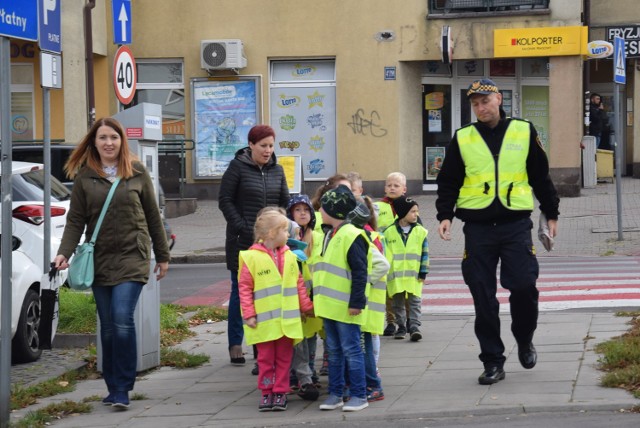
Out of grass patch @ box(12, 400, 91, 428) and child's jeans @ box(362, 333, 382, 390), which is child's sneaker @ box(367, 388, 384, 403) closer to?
child's jeans @ box(362, 333, 382, 390)

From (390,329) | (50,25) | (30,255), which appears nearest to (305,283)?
(390,329)

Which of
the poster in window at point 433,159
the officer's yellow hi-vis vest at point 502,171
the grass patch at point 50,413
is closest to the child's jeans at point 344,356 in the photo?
the officer's yellow hi-vis vest at point 502,171

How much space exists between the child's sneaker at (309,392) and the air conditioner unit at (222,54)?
1860 centimetres

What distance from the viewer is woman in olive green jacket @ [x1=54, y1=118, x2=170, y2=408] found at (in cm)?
799

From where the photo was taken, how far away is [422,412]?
23.7ft

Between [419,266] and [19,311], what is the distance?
3.46 m

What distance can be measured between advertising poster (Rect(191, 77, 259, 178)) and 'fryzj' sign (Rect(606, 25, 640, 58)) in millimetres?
9697

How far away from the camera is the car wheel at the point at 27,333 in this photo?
32.0 feet

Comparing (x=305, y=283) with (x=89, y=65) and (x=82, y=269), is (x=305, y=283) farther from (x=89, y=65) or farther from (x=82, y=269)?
(x=89, y=65)

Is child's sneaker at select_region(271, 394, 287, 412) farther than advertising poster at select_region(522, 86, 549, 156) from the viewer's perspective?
No

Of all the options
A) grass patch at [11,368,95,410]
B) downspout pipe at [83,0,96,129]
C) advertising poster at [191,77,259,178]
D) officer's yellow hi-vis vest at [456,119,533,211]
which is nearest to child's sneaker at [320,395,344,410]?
officer's yellow hi-vis vest at [456,119,533,211]

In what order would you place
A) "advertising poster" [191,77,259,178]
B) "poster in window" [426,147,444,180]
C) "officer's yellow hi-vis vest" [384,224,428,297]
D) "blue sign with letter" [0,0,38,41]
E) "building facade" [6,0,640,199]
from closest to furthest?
"blue sign with letter" [0,0,38,41] < "officer's yellow hi-vis vest" [384,224,428,297] < "building facade" [6,0,640,199] < "advertising poster" [191,77,259,178] < "poster in window" [426,147,444,180]

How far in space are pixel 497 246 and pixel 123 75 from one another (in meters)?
8.47

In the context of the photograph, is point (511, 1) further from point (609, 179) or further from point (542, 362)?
point (542, 362)
